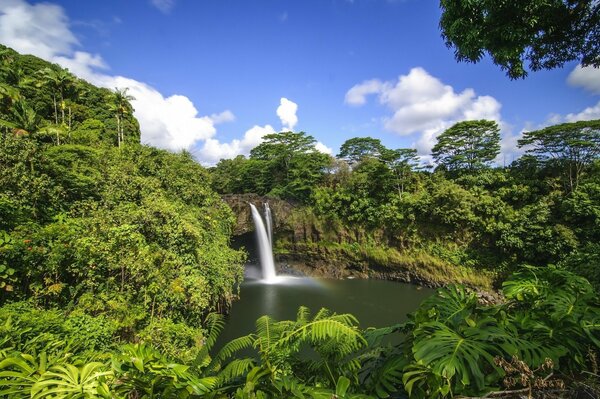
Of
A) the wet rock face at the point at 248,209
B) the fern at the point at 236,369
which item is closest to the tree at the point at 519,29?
the fern at the point at 236,369

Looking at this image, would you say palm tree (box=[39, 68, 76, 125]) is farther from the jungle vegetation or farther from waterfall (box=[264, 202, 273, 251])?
waterfall (box=[264, 202, 273, 251])

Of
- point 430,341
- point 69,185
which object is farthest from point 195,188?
point 430,341

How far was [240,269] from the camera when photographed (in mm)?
10703

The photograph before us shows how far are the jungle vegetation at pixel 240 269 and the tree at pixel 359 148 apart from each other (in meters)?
4.75

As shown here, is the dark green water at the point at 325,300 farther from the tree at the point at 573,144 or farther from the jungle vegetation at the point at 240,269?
the tree at the point at 573,144

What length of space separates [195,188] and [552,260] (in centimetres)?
1688

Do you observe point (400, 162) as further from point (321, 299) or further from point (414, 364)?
point (414, 364)

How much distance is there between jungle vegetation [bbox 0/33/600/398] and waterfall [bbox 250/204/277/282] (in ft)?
10.9

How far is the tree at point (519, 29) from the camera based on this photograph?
3521 millimetres

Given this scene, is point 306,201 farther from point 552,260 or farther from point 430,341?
point 430,341

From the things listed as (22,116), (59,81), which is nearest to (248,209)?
(22,116)

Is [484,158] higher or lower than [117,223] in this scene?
higher

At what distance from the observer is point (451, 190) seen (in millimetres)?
16953

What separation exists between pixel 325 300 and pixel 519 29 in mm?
13633
